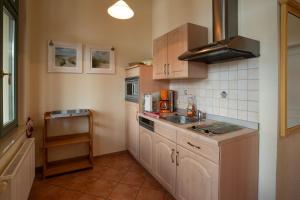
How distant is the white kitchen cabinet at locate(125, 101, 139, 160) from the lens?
2.76 metres

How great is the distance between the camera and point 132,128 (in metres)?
2.93

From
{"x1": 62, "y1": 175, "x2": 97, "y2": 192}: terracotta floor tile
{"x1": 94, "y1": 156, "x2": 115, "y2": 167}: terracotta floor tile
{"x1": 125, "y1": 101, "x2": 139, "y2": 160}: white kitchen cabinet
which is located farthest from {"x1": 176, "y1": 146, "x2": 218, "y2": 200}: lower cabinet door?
{"x1": 94, "y1": 156, "x2": 115, "y2": 167}: terracotta floor tile

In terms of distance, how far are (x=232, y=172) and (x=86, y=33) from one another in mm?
2827

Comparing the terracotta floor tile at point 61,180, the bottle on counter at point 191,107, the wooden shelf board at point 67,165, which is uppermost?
the bottle on counter at point 191,107

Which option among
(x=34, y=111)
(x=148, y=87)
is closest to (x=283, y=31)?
(x=148, y=87)

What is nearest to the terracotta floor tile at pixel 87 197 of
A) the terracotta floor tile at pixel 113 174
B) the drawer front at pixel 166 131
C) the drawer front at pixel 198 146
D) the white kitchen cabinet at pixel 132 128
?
the terracotta floor tile at pixel 113 174

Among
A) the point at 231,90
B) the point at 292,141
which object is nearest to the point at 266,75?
the point at 231,90

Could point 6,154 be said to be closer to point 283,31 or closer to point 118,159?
point 118,159

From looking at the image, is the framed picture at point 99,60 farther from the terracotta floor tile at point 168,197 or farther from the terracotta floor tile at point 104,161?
the terracotta floor tile at point 168,197

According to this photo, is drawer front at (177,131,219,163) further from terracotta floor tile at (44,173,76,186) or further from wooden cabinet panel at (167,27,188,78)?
terracotta floor tile at (44,173,76,186)

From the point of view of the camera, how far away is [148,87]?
2.74 metres

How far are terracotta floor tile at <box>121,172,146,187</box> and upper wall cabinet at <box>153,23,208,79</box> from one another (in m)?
1.45

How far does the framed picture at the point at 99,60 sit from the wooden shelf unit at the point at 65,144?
0.77 m

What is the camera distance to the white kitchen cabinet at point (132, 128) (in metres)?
2.76
